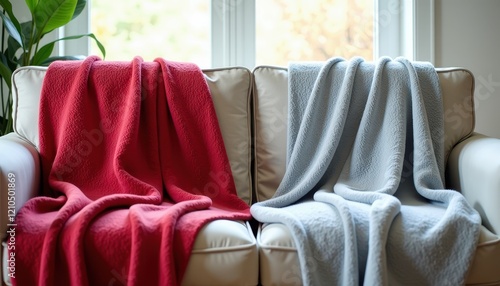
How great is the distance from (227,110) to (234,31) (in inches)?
26.8

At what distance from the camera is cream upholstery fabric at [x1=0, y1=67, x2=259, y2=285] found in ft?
4.89

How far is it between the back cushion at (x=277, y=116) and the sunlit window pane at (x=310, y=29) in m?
0.57

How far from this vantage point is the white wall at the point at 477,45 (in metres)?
2.54

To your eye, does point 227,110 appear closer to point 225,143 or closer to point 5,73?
point 225,143

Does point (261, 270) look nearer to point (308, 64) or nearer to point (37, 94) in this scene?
point (308, 64)

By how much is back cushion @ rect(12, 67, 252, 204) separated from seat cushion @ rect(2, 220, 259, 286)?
0.47 meters

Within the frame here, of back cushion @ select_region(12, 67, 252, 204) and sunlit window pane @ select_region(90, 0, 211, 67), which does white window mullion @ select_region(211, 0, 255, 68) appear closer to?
sunlit window pane @ select_region(90, 0, 211, 67)

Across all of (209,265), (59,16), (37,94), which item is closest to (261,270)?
(209,265)

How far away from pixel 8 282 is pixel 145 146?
66cm

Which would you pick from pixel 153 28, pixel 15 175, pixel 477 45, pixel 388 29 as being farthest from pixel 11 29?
pixel 477 45

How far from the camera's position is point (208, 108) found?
196cm

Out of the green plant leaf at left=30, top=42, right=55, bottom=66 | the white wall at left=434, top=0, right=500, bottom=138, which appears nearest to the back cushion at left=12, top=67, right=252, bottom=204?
the green plant leaf at left=30, top=42, right=55, bottom=66

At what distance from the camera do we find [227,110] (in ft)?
6.63

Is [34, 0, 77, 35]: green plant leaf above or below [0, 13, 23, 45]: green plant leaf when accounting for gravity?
above
